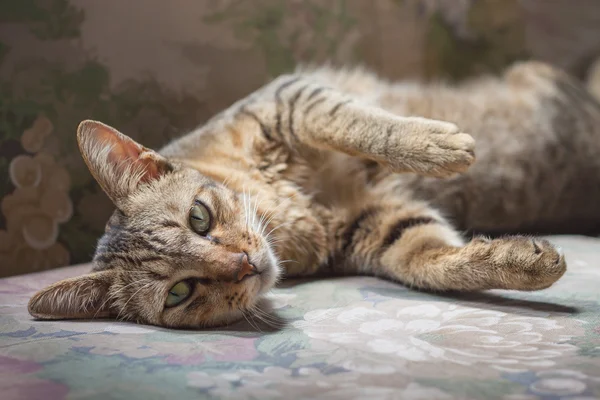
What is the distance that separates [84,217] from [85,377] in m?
1.26

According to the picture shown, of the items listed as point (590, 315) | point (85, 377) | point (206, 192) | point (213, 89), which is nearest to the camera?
point (85, 377)

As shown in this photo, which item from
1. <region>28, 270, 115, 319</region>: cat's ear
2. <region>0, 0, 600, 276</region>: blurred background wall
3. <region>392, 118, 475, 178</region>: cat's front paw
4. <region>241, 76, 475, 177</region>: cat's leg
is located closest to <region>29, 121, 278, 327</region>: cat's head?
<region>28, 270, 115, 319</region>: cat's ear

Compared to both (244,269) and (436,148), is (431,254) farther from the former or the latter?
(244,269)

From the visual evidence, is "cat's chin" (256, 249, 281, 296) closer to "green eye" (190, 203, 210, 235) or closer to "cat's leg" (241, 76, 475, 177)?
"green eye" (190, 203, 210, 235)

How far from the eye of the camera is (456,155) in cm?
157

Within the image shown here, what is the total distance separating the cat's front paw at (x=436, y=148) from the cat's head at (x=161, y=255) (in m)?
0.50

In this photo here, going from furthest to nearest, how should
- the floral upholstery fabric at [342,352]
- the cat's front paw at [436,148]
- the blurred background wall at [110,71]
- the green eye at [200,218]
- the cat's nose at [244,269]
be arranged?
the blurred background wall at [110,71] → the cat's front paw at [436,148] → the green eye at [200,218] → the cat's nose at [244,269] → the floral upholstery fabric at [342,352]

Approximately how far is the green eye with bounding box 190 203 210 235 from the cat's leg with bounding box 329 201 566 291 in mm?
563

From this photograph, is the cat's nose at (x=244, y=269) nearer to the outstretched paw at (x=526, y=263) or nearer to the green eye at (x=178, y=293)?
the green eye at (x=178, y=293)

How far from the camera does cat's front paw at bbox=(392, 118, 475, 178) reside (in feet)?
5.18

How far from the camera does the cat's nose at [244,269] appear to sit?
1.36 metres

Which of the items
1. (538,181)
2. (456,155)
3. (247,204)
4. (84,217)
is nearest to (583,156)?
(538,181)

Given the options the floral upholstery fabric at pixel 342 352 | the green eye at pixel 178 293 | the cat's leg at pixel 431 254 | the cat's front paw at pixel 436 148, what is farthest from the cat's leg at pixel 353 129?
the green eye at pixel 178 293

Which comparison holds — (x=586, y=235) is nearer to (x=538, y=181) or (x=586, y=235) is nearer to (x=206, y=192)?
(x=538, y=181)
